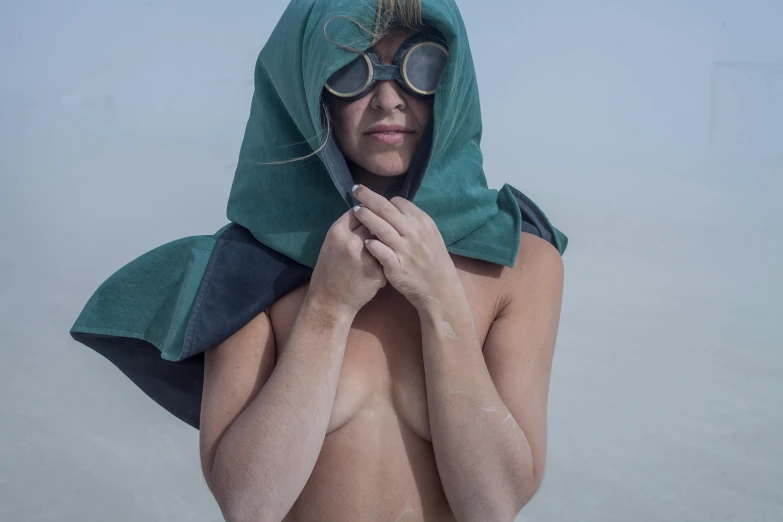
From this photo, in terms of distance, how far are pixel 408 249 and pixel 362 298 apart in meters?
0.08

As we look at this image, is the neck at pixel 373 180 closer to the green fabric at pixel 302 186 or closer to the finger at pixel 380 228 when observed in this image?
the green fabric at pixel 302 186

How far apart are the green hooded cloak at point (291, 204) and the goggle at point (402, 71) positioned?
0.02 metres

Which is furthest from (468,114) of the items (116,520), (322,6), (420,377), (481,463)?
(116,520)

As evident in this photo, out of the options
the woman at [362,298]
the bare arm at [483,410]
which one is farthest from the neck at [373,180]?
the bare arm at [483,410]

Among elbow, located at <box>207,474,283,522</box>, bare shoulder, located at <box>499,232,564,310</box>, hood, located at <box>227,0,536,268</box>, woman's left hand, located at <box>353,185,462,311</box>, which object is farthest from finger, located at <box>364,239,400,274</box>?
elbow, located at <box>207,474,283,522</box>

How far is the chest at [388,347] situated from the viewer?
3.94 feet

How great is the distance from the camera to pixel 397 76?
1152mm

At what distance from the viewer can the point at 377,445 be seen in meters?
1.21

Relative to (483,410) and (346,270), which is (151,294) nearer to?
(346,270)

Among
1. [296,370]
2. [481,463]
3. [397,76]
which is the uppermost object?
[397,76]

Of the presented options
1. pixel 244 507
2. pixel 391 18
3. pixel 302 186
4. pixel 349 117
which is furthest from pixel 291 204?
pixel 244 507

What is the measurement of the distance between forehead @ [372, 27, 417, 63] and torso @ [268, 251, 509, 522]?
0.34m

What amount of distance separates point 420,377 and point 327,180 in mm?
286

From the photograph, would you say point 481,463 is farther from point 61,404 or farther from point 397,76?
point 61,404
